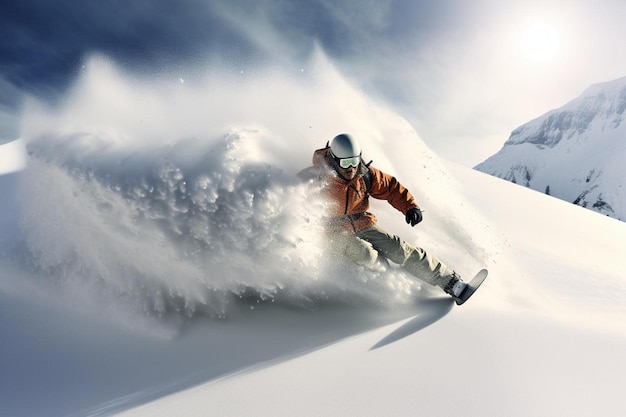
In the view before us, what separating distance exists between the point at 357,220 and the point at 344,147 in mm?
786

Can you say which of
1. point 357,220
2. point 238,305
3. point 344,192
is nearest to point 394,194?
point 357,220

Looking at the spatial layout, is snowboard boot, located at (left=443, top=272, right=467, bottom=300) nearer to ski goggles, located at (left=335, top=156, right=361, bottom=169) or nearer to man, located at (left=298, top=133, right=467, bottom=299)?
man, located at (left=298, top=133, right=467, bottom=299)

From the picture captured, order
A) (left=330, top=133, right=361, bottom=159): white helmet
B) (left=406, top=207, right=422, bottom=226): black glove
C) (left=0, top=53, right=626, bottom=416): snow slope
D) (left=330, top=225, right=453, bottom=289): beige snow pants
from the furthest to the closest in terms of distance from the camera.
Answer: (left=406, top=207, right=422, bottom=226): black glove → (left=330, top=225, right=453, bottom=289): beige snow pants → (left=330, top=133, right=361, bottom=159): white helmet → (left=0, top=53, right=626, bottom=416): snow slope

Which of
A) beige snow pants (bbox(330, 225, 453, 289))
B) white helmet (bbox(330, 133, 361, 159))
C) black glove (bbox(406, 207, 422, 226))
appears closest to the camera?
white helmet (bbox(330, 133, 361, 159))

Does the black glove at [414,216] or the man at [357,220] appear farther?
the black glove at [414,216]

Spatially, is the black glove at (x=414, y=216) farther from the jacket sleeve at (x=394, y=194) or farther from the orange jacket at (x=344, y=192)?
the orange jacket at (x=344, y=192)

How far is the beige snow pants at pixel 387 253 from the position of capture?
3675 mm

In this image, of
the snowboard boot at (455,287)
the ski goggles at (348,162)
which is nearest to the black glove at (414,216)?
the snowboard boot at (455,287)

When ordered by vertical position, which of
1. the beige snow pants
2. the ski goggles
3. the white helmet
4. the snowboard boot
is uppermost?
the white helmet

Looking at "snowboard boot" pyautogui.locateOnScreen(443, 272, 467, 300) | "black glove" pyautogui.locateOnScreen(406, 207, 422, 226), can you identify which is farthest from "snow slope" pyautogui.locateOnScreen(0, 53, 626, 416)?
"black glove" pyautogui.locateOnScreen(406, 207, 422, 226)

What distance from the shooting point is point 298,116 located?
5.49m

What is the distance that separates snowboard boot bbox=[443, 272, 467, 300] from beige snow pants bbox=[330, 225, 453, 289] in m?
0.04

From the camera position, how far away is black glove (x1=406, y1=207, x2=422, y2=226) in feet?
12.8

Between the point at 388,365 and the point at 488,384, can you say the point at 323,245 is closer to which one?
the point at 388,365
